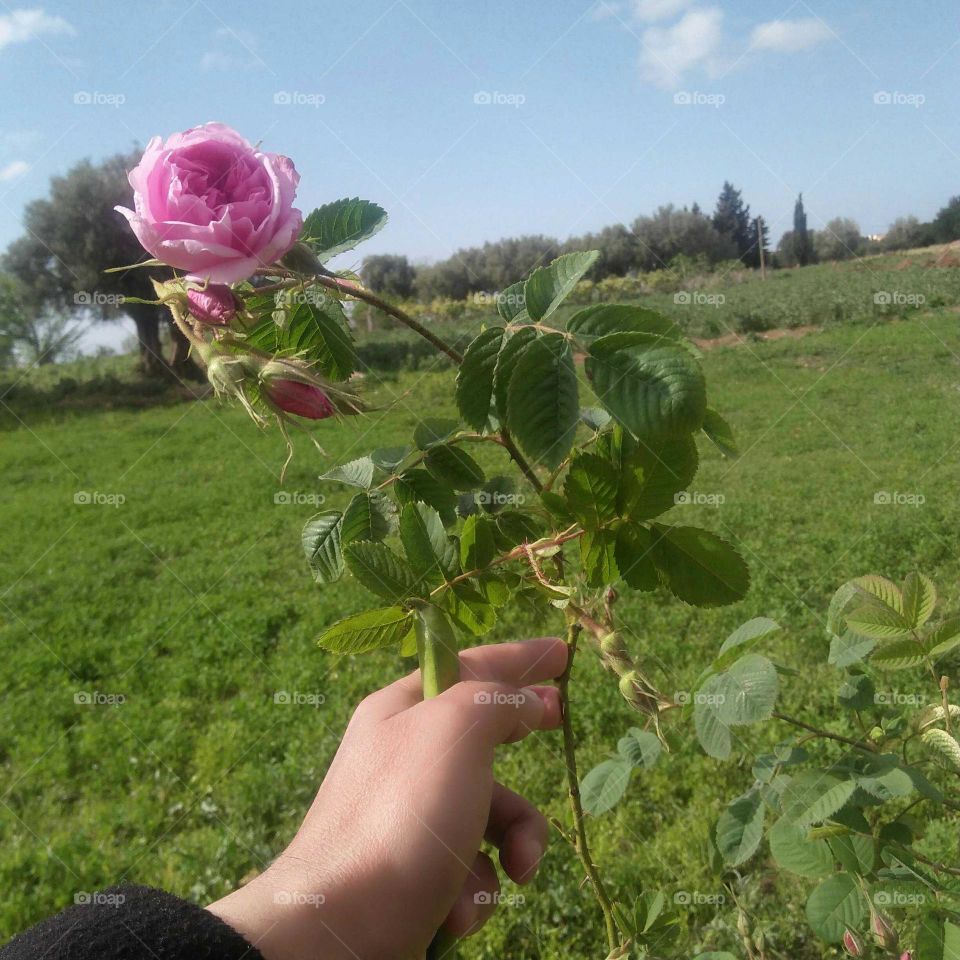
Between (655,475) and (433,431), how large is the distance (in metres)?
0.25

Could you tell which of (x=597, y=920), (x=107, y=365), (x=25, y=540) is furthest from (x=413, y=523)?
(x=107, y=365)

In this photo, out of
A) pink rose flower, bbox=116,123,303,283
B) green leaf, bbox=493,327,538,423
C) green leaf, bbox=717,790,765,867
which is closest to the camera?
pink rose flower, bbox=116,123,303,283

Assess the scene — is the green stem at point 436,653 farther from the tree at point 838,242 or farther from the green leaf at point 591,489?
the tree at point 838,242

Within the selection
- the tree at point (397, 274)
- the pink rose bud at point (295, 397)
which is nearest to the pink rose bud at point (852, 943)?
the pink rose bud at point (295, 397)

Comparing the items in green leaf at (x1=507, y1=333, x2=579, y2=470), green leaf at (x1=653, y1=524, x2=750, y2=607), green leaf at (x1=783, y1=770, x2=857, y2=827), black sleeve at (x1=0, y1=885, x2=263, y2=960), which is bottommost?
green leaf at (x1=783, y1=770, x2=857, y2=827)

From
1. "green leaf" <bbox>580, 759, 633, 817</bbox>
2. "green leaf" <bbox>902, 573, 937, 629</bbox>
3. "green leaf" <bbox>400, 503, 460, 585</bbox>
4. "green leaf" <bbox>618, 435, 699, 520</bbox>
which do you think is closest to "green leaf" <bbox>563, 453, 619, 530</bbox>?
"green leaf" <bbox>618, 435, 699, 520</bbox>

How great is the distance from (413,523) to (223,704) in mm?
2612

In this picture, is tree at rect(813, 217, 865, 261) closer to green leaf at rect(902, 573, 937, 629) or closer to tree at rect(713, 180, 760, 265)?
tree at rect(713, 180, 760, 265)

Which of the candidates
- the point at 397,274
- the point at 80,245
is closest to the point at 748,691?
the point at 397,274

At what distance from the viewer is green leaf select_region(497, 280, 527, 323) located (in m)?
0.74

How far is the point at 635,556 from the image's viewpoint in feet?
2.45

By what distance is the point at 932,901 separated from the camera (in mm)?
873

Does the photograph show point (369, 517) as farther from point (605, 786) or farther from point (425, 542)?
point (605, 786)

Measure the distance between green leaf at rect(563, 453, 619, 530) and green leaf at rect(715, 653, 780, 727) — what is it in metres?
0.23
